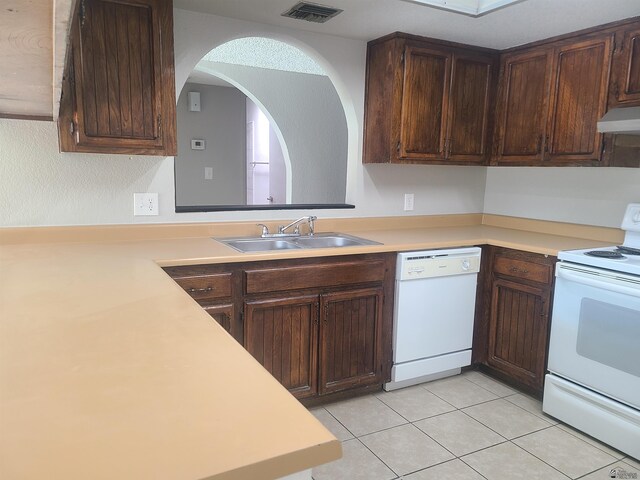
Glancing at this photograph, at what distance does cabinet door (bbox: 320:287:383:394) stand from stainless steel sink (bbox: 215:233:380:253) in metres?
0.34

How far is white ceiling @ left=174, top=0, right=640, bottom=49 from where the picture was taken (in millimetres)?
2311

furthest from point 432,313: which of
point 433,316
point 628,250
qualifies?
point 628,250

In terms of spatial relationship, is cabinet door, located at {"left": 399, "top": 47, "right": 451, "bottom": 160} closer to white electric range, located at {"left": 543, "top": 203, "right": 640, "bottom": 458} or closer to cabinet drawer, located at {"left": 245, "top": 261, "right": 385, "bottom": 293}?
cabinet drawer, located at {"left": 245, "top": 261, "right": 385, "bottom": 293}

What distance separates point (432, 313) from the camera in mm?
2795

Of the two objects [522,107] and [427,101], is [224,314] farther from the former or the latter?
[522,107]

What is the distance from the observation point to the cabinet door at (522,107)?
2.91 metres

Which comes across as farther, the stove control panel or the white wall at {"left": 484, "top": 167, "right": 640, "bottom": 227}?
the white wall at {"left": 484, "top": 167, "right": 640, "bottom": 227}

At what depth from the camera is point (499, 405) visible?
2664 mm

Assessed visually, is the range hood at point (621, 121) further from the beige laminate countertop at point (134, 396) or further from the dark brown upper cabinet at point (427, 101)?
the beige laminate countertop at point (134, 396)

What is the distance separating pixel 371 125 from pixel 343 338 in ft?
4.49

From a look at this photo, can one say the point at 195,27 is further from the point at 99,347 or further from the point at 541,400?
the point at 541,400

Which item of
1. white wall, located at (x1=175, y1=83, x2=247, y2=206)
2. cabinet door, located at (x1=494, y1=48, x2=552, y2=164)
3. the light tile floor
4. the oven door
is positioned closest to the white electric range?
the oven door

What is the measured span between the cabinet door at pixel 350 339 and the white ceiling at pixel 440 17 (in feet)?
4.81

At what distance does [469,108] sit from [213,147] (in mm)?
3486
